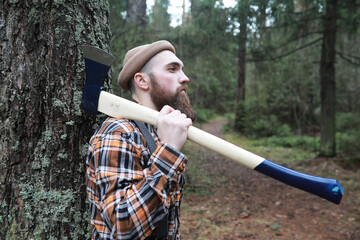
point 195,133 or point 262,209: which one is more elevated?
point 195,133

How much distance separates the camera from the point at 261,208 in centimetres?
577

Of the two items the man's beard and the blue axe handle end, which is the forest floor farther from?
the blue axe handle end

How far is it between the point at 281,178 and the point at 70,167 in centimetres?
131

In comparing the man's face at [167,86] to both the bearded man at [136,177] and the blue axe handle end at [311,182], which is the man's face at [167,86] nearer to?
the bearded man at [136,177]

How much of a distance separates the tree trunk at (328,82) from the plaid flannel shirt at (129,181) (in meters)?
8.65

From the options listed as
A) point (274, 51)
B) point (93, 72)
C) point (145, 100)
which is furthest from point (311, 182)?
point (274, 51)

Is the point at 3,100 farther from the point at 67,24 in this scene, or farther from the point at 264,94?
the point at 264,94

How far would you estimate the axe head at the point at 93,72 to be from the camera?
5.09 ft

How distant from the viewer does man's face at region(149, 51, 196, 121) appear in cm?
173

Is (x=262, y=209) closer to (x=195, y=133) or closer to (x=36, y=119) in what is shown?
(x=195, y=133)

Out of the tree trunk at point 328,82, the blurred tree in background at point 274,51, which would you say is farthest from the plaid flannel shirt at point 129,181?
the tree trunk at point 328,82

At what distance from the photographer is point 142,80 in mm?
1765

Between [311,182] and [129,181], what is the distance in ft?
3.03

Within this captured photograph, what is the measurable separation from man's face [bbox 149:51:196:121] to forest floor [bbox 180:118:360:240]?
3.36 meters
